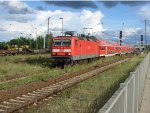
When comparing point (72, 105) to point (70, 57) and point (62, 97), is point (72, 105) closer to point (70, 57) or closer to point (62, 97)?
point (62, 97)

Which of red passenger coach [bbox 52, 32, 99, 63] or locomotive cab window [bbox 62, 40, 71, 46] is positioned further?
locomotive cab window [bbox 62, 40, 71, 46]

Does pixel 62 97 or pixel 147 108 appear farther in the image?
pixel 62 97

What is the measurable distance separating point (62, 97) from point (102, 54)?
3982 cm

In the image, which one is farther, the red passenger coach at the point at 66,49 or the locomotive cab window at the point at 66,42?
the locomotive cab window at the point at 66,42

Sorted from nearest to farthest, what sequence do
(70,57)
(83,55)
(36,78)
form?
(36,78)
(70,57)
(83,55)

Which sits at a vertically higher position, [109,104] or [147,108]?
[109,104]

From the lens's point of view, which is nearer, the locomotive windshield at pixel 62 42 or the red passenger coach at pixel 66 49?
the red passenger coach at pixel 66 49

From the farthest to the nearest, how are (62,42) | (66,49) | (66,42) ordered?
(62,42), (66,42), (66,49)

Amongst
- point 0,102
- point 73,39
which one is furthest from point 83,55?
point 0,102

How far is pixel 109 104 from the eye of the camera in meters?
4.28

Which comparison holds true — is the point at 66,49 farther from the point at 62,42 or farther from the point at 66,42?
the point at 62,42

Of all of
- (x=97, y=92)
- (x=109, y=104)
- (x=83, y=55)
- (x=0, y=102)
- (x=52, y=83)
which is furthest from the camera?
(x=83, y=55)

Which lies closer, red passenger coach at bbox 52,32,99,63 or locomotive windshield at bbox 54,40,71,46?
red passenger coach at bbox 52,32,99,63

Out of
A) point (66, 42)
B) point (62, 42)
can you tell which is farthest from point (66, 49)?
point (62, 42)
